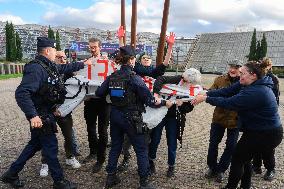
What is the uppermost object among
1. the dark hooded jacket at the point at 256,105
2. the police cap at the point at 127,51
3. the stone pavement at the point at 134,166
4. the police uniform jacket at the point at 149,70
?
the police cap at the point at 127,51

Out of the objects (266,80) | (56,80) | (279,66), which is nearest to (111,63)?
(56,80)

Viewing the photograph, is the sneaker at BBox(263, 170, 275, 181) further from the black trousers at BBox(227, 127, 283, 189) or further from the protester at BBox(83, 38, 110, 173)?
the protester at BBox(83, 38, 110, 173)

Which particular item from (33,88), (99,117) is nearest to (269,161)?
(99,117)

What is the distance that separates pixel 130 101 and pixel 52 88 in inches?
42.4

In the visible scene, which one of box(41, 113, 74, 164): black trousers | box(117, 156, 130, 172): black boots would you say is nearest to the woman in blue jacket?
box(117, 156, 130, 172): black boots

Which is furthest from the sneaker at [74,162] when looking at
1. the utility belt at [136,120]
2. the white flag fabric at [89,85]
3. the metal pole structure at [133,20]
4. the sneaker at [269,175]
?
the metal pole structure at [133,20]

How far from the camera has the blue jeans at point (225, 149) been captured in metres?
5.60

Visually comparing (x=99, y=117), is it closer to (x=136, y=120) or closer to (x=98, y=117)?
(x=98, y=117)

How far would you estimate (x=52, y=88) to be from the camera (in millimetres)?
4820

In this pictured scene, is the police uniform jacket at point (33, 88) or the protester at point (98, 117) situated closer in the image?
the police uniform jacket at point (33, 88)

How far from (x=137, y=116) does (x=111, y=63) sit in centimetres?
132

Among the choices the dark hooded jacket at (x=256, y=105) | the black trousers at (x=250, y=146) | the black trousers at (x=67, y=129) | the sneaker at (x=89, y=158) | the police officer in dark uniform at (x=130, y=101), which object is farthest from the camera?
the sneaker at (x=89, y=158)

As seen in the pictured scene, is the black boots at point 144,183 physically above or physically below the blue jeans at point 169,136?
below

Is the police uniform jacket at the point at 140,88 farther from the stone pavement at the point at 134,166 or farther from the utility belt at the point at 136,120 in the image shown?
the stone pavement at the point at 134,166
